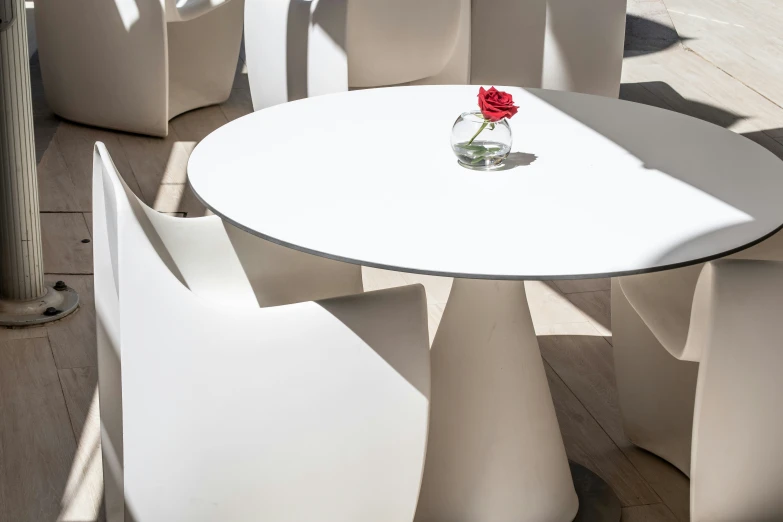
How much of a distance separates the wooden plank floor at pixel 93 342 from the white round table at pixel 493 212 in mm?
147

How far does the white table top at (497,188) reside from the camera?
1658 mm

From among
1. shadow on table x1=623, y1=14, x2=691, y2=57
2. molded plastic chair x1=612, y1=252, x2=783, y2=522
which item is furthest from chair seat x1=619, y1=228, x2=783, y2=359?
shadow on table x1=623, y1=14, x2=691, y2=57

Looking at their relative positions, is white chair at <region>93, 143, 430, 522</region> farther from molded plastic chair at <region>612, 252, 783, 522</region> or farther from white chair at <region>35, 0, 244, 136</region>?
white chair at <region>35, 0, 244, 136</region>

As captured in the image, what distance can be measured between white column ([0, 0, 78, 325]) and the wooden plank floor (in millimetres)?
87

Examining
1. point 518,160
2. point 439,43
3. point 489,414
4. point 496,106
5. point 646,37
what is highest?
point 496,106

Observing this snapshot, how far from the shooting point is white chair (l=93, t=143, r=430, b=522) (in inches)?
68.4

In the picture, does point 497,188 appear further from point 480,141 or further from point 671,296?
point 671,296

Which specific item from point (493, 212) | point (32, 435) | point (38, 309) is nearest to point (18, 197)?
point (38, 309)

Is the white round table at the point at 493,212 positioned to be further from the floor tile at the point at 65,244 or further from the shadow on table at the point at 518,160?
the floor tile at the point at 65,244

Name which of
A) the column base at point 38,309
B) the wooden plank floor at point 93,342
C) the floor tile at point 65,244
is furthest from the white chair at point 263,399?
the floor tile at point 65,244

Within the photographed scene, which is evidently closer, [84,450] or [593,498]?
[593,498]

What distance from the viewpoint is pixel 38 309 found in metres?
3.02

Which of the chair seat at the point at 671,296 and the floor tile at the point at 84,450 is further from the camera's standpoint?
the floor tile at the point at 84,450

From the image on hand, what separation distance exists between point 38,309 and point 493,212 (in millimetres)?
1666
